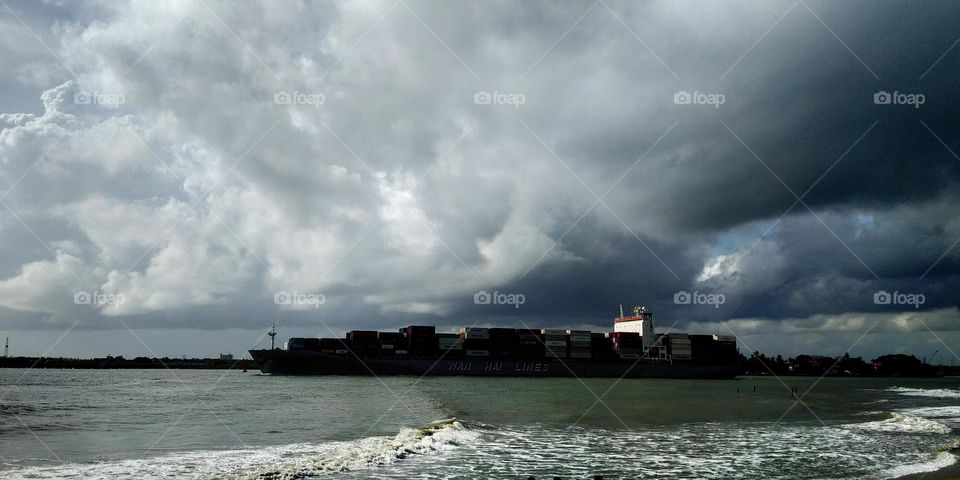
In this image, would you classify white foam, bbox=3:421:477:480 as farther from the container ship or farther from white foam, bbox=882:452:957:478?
the container ship

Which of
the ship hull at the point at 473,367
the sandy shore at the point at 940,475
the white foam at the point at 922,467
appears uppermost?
the sandy shore at the point at 940,475

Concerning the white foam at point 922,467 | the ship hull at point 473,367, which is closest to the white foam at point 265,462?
the white foam at point 922,467

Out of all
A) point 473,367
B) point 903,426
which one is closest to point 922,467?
point 903,426

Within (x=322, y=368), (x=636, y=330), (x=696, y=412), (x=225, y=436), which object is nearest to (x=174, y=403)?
(x=225, y=436)

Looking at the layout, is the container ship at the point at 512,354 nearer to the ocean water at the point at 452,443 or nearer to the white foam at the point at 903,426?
the ocean water at the point at 452,443

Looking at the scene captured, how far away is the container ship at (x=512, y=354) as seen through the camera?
298 ft

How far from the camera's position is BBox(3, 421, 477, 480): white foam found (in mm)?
14328

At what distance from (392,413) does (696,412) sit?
19218 mm

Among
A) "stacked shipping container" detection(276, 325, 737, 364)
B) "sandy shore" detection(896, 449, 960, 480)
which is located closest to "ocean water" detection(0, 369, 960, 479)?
"sandy shore" detection(896, 449, 960, 480)

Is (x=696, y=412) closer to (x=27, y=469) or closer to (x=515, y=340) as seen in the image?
(x=27, y=469)

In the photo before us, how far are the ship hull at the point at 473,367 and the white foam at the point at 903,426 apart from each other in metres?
70.4

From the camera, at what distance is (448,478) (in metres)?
14.5

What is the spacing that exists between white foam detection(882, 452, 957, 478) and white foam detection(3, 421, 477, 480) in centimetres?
1332

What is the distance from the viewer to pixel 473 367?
95750 millimetres
